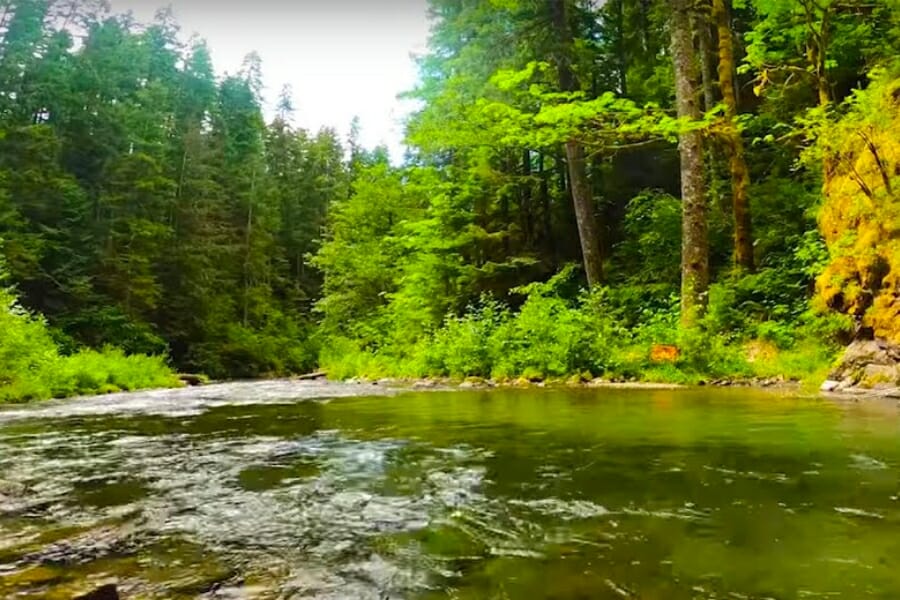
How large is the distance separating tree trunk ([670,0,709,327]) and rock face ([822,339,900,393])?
3.26 m

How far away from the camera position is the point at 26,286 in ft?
85.1

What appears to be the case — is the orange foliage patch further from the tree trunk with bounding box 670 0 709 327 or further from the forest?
the tree trunk with bounding box 670 0 709 327

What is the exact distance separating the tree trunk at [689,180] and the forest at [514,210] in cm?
5

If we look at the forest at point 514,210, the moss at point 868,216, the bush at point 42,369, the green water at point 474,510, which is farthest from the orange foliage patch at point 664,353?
the bush at point 42,369

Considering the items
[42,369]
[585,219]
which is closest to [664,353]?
[585,219]

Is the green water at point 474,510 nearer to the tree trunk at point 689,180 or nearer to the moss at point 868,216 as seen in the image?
the moss at point 868,216

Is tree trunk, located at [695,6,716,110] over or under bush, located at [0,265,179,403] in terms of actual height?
over

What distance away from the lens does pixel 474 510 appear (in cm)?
347

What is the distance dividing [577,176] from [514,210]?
4788 mm

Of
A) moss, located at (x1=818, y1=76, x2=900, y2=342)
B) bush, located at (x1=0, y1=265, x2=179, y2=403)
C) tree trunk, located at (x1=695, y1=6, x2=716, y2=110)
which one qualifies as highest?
tree trunk, located at (x1=695, y1=6, x2=716, y2=110)

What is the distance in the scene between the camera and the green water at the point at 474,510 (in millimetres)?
2438

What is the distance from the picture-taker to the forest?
1145 centimetres

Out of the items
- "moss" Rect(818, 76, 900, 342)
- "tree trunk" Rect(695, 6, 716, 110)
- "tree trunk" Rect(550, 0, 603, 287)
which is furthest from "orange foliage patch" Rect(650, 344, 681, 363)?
"tree trunk" Rect(695, 6, 716, 110)

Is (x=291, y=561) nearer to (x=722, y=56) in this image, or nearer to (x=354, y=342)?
(x=722, y=56)
